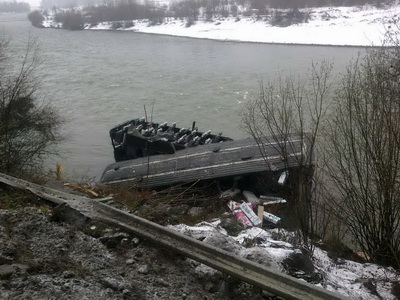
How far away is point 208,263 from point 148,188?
8061mm

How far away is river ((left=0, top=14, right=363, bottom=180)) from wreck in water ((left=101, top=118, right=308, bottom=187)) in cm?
209

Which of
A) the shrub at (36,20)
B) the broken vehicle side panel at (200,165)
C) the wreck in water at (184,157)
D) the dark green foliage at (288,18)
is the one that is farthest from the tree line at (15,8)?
the broken vehicle side panel at (200,165)

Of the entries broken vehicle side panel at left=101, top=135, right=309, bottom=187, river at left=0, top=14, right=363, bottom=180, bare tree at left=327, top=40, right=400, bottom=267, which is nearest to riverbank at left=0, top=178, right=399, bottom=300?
bare tree at left=327, top=40, right=400, bottom=267

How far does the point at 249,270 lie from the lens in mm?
3803

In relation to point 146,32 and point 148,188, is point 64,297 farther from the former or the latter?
point 146,32

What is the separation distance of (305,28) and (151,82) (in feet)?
99.1

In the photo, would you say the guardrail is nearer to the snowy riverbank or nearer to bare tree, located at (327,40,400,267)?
bare tree, located at (327,40,400,267)

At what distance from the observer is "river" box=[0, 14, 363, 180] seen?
19.1 meters

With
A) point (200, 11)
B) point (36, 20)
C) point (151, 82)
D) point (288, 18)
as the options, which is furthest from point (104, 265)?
point (36, 20)

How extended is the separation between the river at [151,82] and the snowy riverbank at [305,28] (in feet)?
15.3

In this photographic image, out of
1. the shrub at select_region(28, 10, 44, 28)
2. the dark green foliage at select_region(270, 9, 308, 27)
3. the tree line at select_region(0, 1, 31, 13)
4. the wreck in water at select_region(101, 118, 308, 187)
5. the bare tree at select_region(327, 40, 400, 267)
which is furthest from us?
the tree line at select_region(0, 1, 31, 13)

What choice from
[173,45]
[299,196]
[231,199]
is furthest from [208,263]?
[173,45]

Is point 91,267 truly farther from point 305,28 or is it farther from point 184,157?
point 305,28

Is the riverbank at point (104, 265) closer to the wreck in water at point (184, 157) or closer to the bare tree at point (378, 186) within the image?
the bare tree at point (378, 186)
